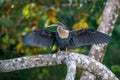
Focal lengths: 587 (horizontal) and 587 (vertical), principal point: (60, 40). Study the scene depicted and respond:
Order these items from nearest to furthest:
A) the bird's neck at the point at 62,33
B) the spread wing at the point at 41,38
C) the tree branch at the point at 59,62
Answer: the tree branch at the point at 59,62, the spread wing at the point at 41,38, the bird's neck at the point at 62,33

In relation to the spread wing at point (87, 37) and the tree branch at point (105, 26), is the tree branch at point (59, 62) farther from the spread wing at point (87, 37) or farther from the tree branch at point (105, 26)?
the spread wing at point (87, 37)

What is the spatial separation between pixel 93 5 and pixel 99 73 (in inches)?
71.7

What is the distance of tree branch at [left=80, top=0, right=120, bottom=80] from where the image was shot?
6.99 m

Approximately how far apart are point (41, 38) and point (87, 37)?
21.8 inches

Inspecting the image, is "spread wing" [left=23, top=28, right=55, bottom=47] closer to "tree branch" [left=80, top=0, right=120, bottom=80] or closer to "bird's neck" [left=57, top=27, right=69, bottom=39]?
"bird's neck" [left=57, top=27, right=69, bottom=39]

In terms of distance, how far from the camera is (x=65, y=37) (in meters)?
7.06

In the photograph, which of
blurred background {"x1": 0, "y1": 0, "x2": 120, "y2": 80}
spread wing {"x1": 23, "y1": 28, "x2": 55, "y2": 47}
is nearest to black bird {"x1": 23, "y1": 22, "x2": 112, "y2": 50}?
spread wing {"x1": 23, "y1": 28, "x2": 55, "y2": 47}

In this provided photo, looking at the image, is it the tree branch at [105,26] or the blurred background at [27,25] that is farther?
the blurred background at [27,25]

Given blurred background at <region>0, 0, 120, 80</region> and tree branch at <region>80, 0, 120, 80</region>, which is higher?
tree branch at <region>80, 0, 120, 80</region>

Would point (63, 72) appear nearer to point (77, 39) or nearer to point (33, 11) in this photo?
point (33, 11)

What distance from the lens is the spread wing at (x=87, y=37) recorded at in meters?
6.95

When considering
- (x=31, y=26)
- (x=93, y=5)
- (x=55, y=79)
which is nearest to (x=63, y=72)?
(x=55, y=79)

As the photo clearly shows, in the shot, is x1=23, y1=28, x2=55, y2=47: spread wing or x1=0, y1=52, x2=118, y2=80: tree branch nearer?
x1=0, y1=52, x2=118, y2=80: tree branch

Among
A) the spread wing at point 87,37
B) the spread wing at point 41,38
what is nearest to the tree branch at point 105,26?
the spread wing at point 87,37
